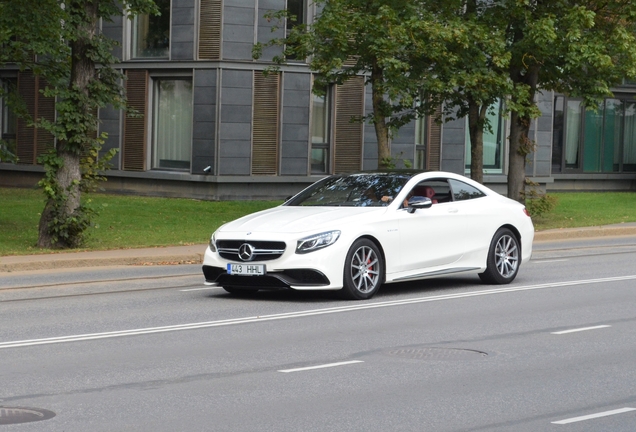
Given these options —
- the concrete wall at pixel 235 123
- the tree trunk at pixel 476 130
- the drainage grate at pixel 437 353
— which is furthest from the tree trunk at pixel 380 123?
the drainage grate at pixel 437 353

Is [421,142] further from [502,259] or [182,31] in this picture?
[502,259]

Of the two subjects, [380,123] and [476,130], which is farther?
[476,130]

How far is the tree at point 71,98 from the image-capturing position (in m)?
19.2

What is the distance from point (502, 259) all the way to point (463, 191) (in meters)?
1.03

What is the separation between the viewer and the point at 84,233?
20938mm

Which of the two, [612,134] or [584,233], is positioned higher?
[612,134]

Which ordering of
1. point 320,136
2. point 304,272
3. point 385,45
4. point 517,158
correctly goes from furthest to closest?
1. point 320,136
2. point 517,158
3. point 385,45
4. point 304,272

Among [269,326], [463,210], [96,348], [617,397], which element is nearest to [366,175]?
[463,210]

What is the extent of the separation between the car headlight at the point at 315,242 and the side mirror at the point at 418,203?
4.70 feet

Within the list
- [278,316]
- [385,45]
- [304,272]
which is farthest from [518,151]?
[278,316]

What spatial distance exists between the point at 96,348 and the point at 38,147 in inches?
1034

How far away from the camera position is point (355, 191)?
47.2ft

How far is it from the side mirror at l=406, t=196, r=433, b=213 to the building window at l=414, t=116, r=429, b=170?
832 inches

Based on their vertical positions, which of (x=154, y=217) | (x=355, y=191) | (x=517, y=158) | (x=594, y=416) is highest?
(x=517, y=158)
